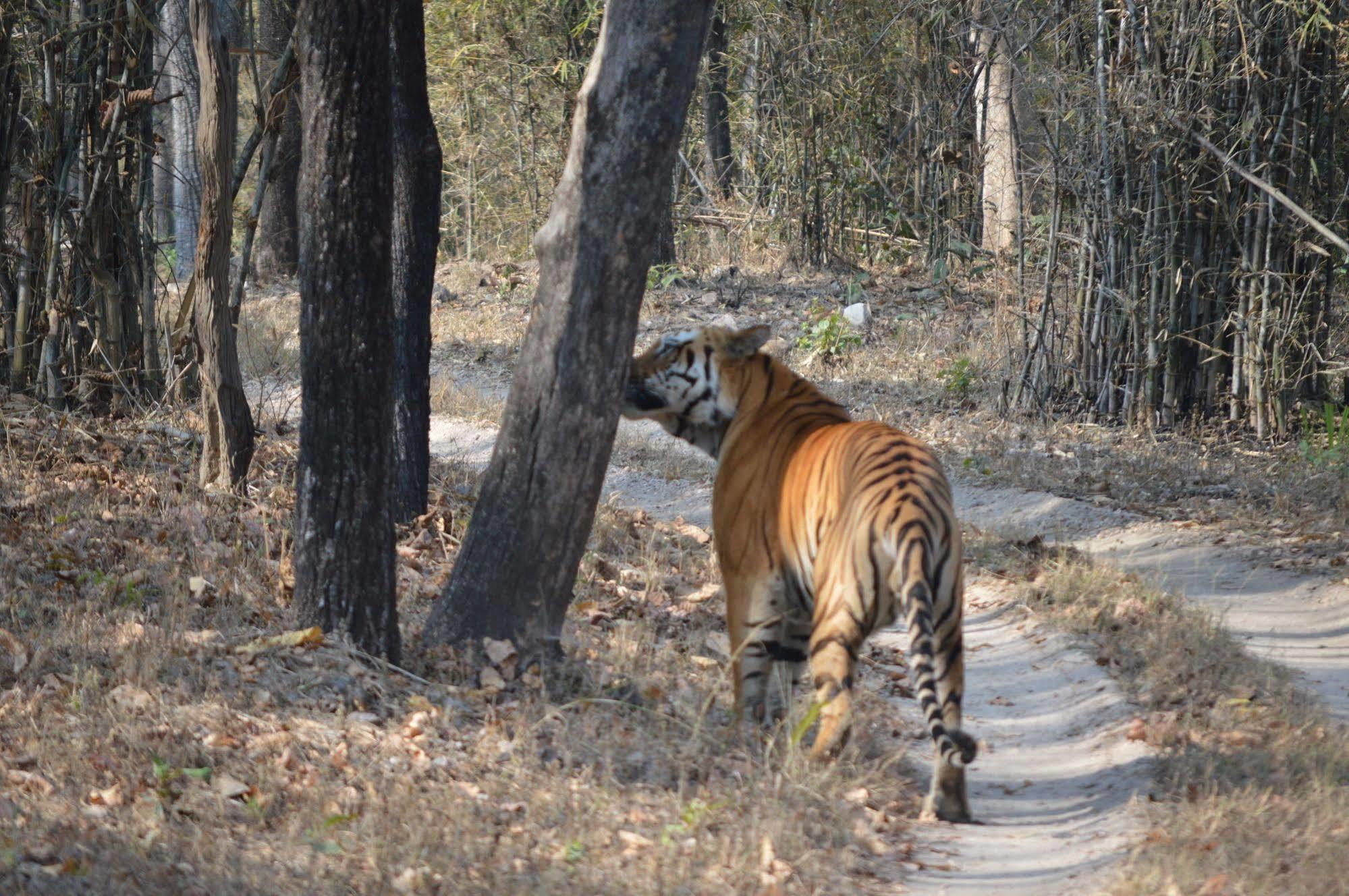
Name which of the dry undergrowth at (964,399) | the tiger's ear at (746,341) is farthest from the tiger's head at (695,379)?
the dry undergrowth at (964,399)

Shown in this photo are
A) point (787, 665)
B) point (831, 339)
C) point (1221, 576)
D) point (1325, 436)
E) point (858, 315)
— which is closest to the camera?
point (787, 665)

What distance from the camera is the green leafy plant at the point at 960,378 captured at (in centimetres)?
1265

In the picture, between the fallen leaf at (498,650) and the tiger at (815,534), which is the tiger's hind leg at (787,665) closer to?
the tiger at (815,534)

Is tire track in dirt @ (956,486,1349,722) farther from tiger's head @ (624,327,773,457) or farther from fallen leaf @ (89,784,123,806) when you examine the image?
fallen leaf @ (89,784,123,806)

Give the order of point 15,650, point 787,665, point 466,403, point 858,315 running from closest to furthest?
point 787,665
point 15,650
point 466,403
point 858,315

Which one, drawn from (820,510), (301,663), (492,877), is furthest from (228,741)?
(820,510)

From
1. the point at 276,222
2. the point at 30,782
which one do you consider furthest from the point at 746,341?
the point at 276,222

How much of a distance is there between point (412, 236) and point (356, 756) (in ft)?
11.4

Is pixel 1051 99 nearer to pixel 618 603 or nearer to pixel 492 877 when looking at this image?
pixel 618 603

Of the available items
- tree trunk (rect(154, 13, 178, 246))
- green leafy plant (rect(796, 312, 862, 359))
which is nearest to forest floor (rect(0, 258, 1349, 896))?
green leafy plant (rect(796, 312, 862, 359))

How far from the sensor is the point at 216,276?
23.9 feet

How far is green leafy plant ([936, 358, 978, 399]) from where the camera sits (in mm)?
12648

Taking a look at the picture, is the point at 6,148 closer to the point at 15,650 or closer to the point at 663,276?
the point at 15,650

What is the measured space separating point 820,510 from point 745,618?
0.52m
